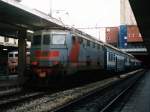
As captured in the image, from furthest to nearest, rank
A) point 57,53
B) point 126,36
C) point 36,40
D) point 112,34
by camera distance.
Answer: point 112,34 → point 126,36 → point 36,40 → point 57,53

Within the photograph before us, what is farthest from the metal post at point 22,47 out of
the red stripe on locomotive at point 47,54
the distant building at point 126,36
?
the distant building at point 126,36

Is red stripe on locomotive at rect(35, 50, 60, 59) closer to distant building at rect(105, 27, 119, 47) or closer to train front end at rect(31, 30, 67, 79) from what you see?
train front end at rect(31, 30, 67, 79)

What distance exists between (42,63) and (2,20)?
8.38 m

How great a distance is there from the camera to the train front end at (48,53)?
18.0 m

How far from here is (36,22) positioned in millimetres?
27297

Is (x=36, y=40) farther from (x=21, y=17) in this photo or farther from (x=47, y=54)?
(x=21, y=17)

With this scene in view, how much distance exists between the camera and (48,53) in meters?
18.7

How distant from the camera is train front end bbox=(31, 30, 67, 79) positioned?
59.2 ft

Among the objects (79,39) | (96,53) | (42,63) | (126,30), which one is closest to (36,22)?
(96,53)

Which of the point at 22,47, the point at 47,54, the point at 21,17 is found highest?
the point at 21,17

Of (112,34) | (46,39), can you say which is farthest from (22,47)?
(112,34)

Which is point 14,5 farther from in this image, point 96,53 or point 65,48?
point 96,53

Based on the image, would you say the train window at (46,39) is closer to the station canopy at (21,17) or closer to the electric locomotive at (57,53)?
the electric locomotive at (57,53)

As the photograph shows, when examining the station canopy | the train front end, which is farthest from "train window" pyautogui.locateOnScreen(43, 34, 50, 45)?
the station canopy
